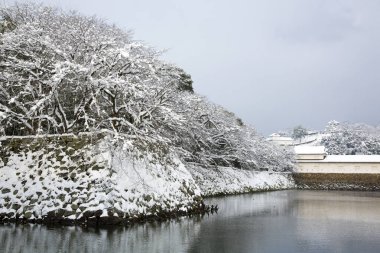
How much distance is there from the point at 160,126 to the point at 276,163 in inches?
1175

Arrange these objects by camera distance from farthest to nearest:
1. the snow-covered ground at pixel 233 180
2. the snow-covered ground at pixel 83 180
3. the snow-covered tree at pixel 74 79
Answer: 1. the snow-covered ground at pixel 233 180
2. the snow-covered tree at pixel 74 79
3. the snow-covered ground at pixel 83 180

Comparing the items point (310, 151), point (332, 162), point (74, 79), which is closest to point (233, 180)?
point (74, 79)

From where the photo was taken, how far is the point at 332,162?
50.4 metres

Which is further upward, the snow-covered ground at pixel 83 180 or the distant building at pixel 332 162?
the distant building at pixel 332 162

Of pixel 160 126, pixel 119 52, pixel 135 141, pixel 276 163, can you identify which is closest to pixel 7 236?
pixel 135 141

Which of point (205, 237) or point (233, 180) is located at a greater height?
point (233, 180)

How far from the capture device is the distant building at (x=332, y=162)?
47.9 metres

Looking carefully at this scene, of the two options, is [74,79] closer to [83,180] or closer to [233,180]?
[83,180]

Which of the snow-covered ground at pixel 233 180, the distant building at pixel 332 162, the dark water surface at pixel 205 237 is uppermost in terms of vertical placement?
the distant building at pixel 332 162

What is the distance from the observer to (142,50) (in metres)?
18.1

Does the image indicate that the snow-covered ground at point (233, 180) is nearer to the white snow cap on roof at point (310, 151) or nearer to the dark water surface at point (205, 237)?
the white snow cap on roof at point (310, 151)

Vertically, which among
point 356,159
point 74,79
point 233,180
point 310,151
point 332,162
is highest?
point 310,151

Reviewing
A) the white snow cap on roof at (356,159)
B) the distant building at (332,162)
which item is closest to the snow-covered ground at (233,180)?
the distant building at (332,162)

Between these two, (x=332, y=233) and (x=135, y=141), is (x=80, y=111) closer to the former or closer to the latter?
(x=135, y=141)
